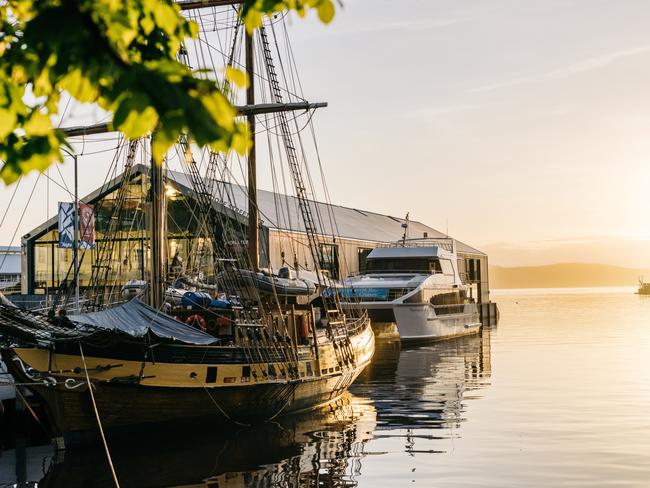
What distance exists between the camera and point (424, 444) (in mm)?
21188

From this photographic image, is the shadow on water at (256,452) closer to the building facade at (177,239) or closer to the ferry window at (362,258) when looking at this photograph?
the building facade at (177,239)

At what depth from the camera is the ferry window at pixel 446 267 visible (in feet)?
198

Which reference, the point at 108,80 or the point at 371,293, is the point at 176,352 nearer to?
the point at 108,80

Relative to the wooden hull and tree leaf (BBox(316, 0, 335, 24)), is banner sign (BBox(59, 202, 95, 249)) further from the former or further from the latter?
tree leaf (BBox(316, 0, 335, 24))

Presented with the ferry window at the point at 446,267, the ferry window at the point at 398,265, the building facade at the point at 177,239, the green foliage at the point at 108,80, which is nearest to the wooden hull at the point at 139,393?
the green foliage at the point at 108,80

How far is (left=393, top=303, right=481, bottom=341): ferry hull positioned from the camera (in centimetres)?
5372

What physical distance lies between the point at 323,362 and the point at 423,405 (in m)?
3.74

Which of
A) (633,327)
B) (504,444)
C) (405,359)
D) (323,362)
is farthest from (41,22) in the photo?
(633,327)

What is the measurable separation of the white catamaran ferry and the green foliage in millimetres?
44113

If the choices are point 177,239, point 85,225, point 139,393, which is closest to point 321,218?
point 177,239

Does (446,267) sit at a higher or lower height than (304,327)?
higher

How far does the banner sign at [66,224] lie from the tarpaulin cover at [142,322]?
16982mm

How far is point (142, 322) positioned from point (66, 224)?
1820 cm

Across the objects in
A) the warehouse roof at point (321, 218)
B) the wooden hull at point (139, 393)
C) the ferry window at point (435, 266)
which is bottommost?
the wooden hull at point (139, 393)
